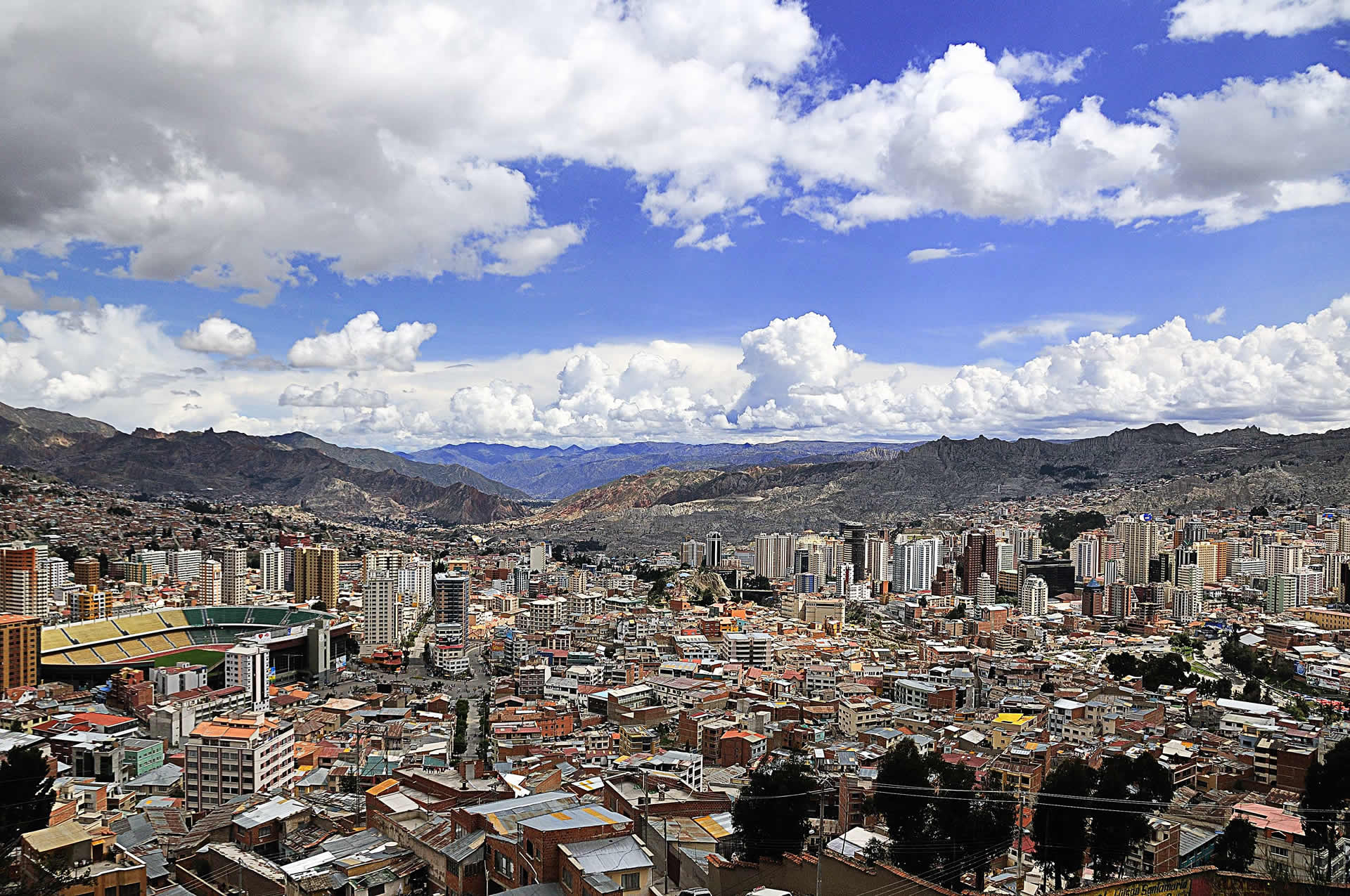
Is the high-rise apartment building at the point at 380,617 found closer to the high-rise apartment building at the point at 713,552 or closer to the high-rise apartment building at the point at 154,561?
the high-rise apartment building at the point at 154,561

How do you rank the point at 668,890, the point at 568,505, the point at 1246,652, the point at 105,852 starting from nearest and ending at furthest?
the point at 668,890 < the point at 105,852 < the point at 1246,652 < the point at 568,505

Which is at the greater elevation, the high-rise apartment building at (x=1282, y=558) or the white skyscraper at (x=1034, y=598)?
the high-rise apartment building at (x=1282, y=558)

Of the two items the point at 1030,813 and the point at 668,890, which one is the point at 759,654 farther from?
the point at 668,890

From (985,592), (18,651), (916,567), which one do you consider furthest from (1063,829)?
(916,567)

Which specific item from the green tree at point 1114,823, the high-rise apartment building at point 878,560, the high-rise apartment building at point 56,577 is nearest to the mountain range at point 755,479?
the high-rise apartment building at point 878,560

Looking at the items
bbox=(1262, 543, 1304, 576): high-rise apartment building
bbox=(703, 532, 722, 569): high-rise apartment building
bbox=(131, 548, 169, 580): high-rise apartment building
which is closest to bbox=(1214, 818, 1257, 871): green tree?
bbox=(1262, 543, 1304, 576): high-rise apartment building

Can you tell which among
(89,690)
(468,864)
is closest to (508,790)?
(468,864)

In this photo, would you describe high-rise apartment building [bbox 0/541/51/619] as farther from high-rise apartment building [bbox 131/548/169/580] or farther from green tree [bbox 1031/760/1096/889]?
green tree [bbox 1031/760/1096/889]
